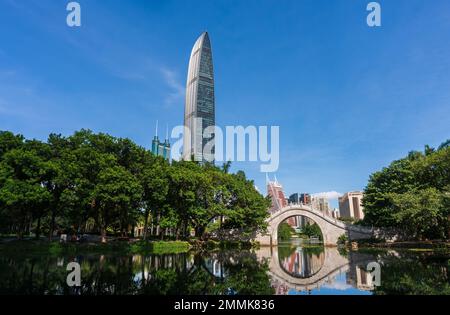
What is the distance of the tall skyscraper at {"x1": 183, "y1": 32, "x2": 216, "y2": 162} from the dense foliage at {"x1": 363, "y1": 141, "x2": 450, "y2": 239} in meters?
71.0

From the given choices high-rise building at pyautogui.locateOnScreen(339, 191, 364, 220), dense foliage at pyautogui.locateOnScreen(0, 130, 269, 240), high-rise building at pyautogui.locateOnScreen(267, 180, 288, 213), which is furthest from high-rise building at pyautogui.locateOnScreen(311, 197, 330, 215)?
high-rise building at pyautogui.locateOnScreen(267, 180, 288, 213)

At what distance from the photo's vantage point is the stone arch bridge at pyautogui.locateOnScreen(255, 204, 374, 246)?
3912 cm

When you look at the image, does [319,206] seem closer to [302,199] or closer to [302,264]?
[302,264]

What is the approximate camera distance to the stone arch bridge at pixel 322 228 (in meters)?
39.1

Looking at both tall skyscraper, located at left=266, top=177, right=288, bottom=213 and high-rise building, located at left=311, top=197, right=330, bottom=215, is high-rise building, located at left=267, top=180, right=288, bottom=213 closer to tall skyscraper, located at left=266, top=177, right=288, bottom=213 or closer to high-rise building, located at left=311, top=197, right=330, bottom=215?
tall skyscraper, located at left=266, top=177, right=288, bottom=213

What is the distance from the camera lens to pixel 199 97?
107 meters

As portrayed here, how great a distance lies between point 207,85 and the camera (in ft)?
358

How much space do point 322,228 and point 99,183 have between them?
32014 millimetres

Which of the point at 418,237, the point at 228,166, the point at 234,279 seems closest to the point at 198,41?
the point at 228,166

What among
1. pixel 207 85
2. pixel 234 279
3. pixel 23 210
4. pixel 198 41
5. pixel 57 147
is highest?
pixel 198 41

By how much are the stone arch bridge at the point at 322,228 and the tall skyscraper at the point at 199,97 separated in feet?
198

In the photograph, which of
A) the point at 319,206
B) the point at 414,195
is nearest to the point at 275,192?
the point at 319,206
